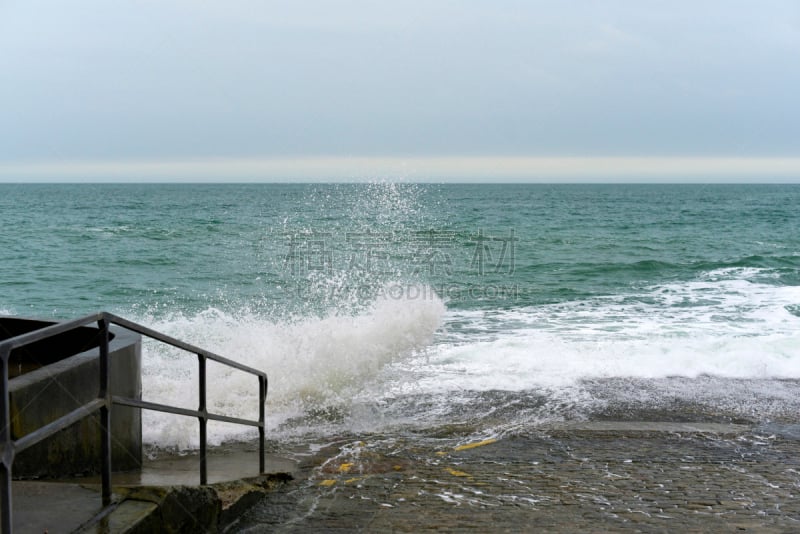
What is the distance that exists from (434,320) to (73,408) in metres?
9.72

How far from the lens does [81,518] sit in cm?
314

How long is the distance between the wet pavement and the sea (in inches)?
29.3

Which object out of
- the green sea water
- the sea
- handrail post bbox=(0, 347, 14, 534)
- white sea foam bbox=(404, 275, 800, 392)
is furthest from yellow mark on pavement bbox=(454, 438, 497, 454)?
the green sea water

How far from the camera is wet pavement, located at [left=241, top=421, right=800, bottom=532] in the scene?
4656mm

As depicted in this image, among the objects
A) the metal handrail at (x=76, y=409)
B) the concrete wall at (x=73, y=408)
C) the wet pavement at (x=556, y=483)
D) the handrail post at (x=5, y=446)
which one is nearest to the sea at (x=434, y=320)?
the wet pavement at (x=556, y=483)

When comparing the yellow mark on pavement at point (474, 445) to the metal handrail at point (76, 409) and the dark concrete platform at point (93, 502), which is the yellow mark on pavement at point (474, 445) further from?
the metal handrail at point (76, 409)

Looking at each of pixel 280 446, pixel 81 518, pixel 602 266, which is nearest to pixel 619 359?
pixel 280 446

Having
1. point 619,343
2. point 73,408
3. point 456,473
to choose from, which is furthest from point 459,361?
point 73,408

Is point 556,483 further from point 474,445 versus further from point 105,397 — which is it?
point 105,397

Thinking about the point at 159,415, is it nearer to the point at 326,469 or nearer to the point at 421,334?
the point at 326,469

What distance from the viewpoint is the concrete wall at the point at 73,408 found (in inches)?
147

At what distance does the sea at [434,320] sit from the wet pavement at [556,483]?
74 centimetres

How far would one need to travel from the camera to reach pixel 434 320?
13430 millimetres

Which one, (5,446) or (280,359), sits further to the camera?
(280,359)
